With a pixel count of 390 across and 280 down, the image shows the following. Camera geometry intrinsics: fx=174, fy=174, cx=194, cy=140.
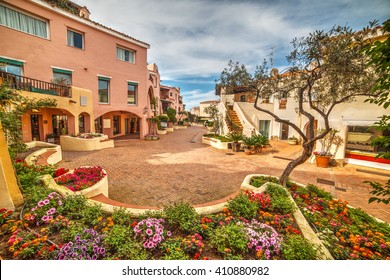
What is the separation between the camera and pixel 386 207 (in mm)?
5531

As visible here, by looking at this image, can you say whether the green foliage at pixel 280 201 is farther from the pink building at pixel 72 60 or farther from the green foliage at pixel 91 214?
the pink building at pixel 72 60

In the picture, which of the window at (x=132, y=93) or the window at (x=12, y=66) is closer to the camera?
the window at (x=12, y=66)

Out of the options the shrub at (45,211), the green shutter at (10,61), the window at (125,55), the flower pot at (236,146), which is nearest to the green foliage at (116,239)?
the shrub at (45,211)

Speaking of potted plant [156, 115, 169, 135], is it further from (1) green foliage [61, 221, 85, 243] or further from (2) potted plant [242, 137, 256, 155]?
(1) green foliage [61, 221, 85, 243]

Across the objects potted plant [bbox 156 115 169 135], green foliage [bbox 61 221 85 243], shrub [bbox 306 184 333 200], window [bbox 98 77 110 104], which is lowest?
shrub [bbox 306 184 333 200]

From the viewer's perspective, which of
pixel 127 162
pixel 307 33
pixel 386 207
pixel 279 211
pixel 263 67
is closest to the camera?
pixel 279 211

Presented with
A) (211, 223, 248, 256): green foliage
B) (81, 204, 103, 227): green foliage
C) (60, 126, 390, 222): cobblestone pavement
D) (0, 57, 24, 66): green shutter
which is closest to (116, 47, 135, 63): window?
(0, 57, 24, 66): green shutter

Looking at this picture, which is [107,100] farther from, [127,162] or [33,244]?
[33,244]

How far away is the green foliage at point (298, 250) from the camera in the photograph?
262 centimetres

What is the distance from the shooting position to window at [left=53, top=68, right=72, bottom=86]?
13.4 metres

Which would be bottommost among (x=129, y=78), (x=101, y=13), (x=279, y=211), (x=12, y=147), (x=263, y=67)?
(x=279, y=211)

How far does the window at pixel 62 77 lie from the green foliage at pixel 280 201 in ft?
53.3

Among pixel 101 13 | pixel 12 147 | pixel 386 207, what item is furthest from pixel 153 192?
pixel 386 207

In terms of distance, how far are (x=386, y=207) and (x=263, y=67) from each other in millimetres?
5972
